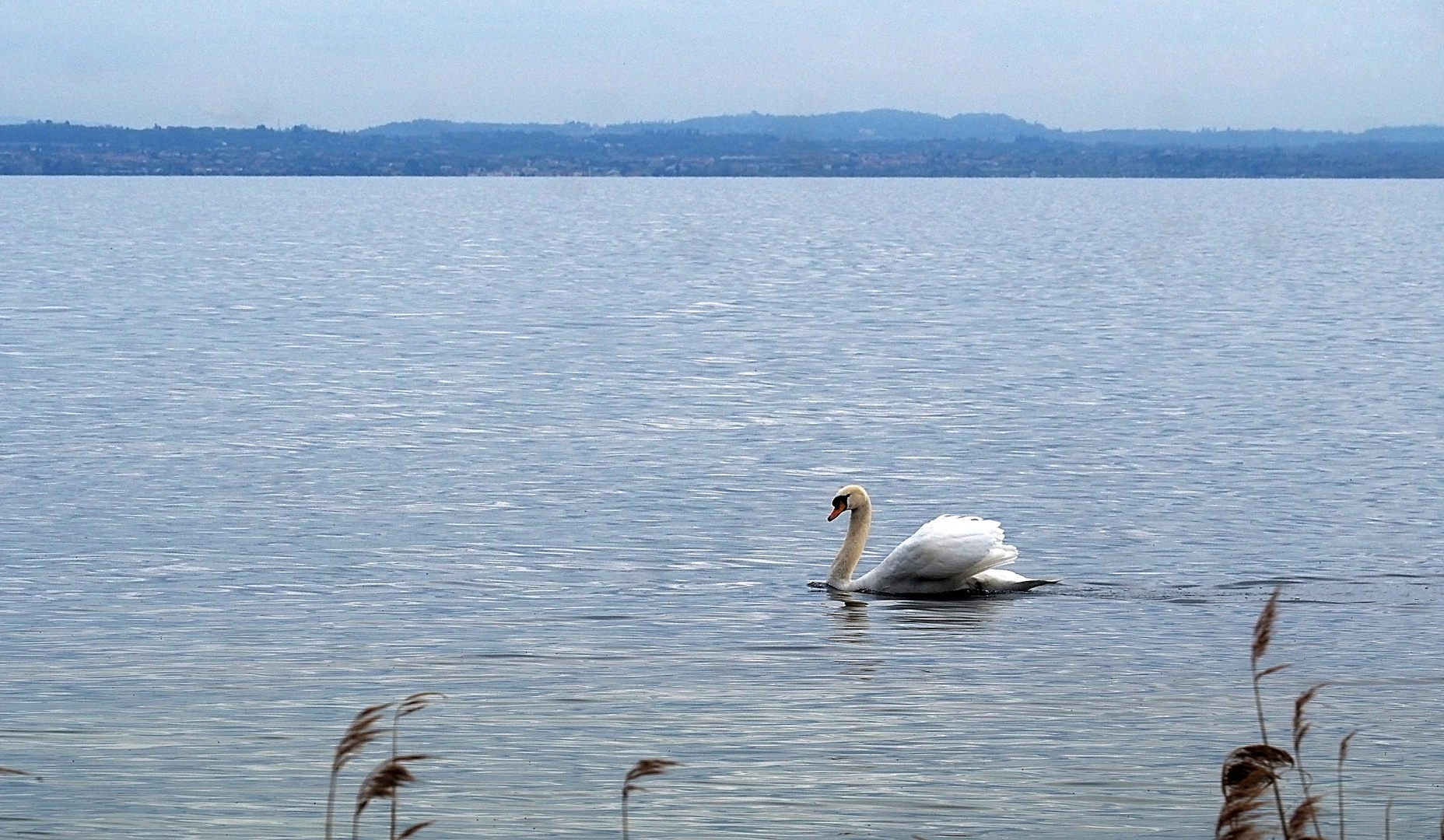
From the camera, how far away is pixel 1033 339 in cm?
5441

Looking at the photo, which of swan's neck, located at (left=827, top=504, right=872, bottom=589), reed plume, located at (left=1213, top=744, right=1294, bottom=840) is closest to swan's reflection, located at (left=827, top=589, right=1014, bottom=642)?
swan's neck, located at (left=827, top=504, right=872, bottom=589)

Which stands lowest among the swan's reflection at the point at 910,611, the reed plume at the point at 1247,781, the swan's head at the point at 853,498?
the swan's reflection at the point at 910,611

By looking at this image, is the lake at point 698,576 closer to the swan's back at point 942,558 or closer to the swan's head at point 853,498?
the swan's back at point 942,558

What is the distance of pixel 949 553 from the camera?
66.5 ft

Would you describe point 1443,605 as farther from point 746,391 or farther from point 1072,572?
point 746,391

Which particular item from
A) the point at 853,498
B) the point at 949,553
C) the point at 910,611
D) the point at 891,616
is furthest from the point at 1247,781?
the point at 853,498

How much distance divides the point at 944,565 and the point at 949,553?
14 centimetres

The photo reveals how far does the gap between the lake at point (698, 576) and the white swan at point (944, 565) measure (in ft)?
1.13

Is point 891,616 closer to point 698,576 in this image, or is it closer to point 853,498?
point 698,576

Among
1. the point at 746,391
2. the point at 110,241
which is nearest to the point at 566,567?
the point at 746,391

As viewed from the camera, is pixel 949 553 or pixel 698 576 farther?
pixel 698 576

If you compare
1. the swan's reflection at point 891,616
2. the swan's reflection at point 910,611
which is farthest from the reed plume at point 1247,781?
the swan's reflection at point 910,611

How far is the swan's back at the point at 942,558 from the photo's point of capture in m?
20.3

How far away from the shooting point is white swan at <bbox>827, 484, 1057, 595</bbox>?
2030 cm
